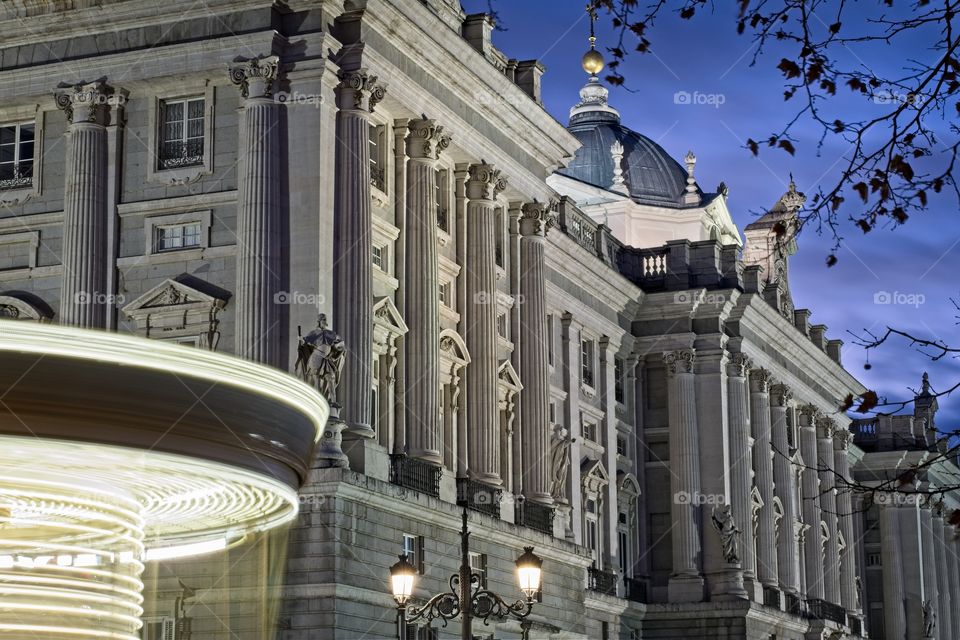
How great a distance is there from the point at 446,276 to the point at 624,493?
22.4 m

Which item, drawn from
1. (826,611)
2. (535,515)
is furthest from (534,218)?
(826,611)

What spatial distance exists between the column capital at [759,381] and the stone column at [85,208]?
37.8 meters

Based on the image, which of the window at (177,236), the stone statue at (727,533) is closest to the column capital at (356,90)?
the window at (177,236)

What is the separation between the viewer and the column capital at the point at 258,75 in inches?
1601

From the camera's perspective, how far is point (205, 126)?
41.7 meters

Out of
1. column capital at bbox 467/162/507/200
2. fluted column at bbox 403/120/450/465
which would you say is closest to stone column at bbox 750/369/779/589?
column capital at bbox 467/162/507/200

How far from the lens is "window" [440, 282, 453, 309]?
47531mm

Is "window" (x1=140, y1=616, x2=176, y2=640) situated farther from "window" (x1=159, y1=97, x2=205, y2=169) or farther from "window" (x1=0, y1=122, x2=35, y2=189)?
"window" (x1=0, y1=122, x2=35, y2=189)

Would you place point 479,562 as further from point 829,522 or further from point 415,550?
point 829,522

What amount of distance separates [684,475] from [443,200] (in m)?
23.8

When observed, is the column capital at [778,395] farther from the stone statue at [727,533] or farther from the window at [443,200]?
the window at [443,200]

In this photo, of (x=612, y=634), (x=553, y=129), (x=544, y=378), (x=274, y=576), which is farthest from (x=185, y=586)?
(x=612, y=634)

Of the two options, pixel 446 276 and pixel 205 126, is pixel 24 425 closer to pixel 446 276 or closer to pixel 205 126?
pixel 205 126

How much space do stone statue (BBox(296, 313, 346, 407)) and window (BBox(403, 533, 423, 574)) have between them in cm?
525
